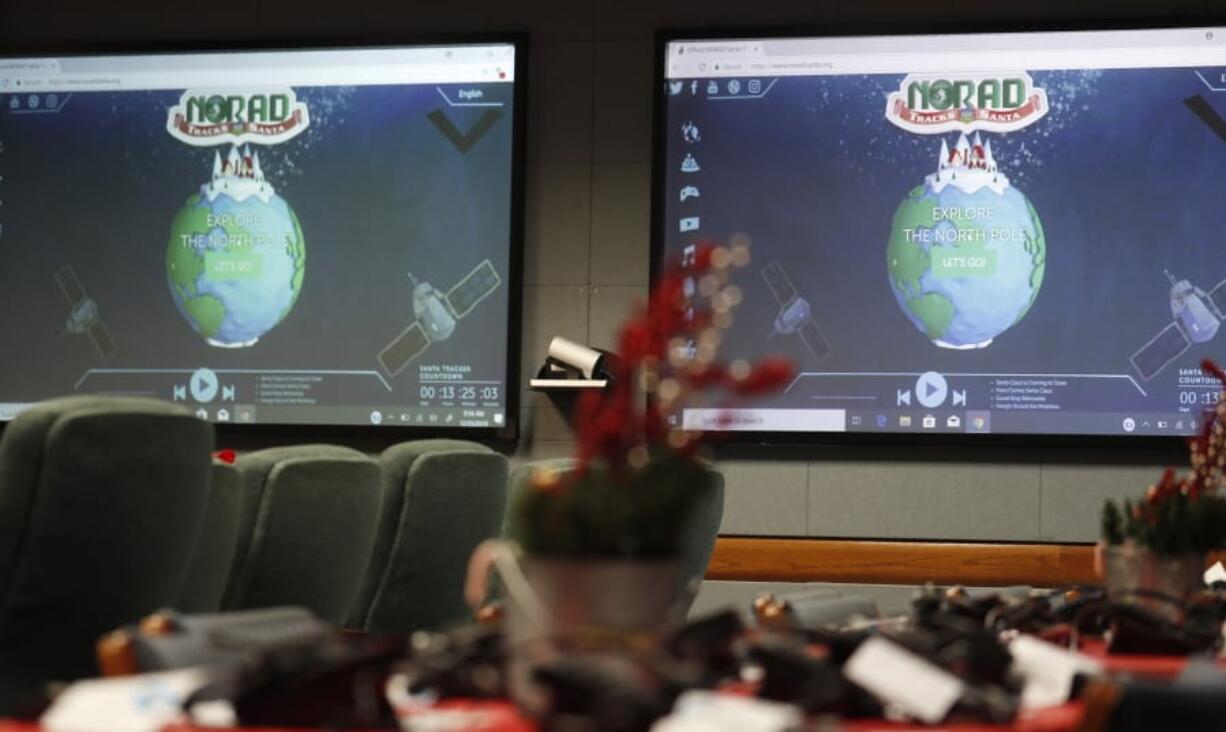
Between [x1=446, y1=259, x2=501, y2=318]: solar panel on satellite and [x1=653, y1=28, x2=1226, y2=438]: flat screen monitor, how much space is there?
69cm

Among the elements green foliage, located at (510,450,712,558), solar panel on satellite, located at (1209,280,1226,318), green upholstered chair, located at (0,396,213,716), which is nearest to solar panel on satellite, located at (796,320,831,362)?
solar panel on satellite, located at (1209,280,1226,318)

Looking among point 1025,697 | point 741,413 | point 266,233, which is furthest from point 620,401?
point 266,233

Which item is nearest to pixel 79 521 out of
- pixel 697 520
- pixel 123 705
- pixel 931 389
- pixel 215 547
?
pixel 215 547

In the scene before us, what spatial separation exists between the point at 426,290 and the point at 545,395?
63 cm

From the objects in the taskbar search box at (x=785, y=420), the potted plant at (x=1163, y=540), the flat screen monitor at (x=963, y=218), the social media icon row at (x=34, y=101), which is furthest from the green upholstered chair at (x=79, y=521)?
the social media icon row at (x=34, y=101)

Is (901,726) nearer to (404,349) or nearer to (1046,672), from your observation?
(1046,672)

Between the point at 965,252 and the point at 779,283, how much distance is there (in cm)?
72

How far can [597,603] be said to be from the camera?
4.84 feet

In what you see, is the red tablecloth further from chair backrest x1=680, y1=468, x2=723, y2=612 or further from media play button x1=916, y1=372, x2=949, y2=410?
media play button x1=916, y1=372, x2=949, y2=410

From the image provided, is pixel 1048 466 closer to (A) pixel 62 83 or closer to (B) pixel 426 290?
(B) pixel 426 290

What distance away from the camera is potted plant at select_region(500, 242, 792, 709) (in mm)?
1473

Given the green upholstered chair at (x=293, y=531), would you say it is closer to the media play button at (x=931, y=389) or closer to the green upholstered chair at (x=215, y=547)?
the green upholstered chair at (x=215, y=547)

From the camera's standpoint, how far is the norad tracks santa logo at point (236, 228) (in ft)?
23.1

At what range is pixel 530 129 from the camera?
6961 millimetres
